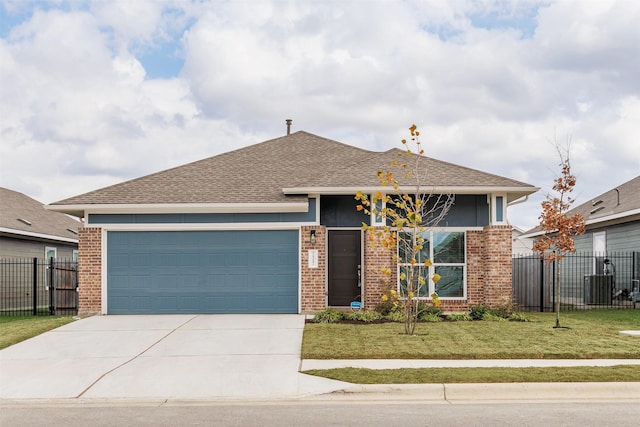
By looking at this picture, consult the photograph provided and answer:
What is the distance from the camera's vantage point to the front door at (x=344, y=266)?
60.3 feet

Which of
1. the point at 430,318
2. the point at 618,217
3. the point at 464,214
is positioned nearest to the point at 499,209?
the point at 464,214

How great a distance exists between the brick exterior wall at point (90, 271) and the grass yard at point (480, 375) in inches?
360

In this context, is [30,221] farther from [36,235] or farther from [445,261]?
[445,261]

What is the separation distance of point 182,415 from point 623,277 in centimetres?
1891

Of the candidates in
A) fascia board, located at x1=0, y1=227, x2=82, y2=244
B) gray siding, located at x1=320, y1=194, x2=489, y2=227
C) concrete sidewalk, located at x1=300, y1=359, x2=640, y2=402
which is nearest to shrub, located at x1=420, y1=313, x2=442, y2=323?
gray siding, located at x1=320, y1=194, x2=489, y2=227

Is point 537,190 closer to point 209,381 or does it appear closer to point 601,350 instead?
point 601,350

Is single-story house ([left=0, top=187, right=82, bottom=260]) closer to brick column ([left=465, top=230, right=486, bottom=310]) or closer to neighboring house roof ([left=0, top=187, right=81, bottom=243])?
neighboring house roof ([left=0, top=187, right=81, bottom=243])

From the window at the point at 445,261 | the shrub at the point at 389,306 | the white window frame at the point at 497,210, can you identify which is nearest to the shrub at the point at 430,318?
the shrub at the point at 389,306

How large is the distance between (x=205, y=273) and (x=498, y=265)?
25.6 feet

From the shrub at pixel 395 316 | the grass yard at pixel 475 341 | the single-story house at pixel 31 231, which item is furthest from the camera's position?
the single-story house at pixel 31 231

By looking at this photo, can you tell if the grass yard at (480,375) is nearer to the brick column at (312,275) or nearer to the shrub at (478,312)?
the shrub at (478,312)

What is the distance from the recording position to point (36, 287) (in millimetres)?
20969

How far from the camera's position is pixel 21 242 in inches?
985

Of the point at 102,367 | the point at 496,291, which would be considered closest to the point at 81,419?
the point at 102,367
